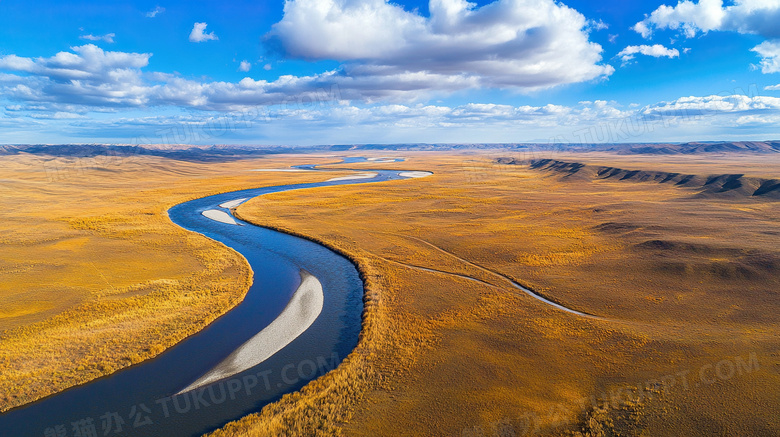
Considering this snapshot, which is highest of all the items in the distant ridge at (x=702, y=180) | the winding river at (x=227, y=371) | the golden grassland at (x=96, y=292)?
the distant ridge at (x=702, y=180)

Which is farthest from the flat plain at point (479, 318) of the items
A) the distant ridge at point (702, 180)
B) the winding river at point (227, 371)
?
the distant ridge at point (702, 180)

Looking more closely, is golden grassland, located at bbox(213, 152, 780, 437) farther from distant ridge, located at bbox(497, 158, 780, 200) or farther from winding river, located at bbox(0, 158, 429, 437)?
distant ridge, located at bbox(497, 158, 780, 200)

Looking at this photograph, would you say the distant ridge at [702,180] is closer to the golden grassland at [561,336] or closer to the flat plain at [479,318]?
the flat plain at [479,318]

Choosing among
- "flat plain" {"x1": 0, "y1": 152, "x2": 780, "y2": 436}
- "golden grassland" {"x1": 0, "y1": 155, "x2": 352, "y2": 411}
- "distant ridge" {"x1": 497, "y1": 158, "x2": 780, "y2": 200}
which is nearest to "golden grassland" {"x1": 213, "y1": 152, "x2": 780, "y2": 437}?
"flat plain" {"x1": 0, "y1": 152, "x2": 780, "y2": 436}

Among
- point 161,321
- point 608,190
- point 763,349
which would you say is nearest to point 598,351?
point 763,349

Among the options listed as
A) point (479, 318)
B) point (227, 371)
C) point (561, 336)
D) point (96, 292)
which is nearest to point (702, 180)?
point (561, 336)

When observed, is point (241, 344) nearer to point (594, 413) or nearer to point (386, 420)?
point (386, 420)
